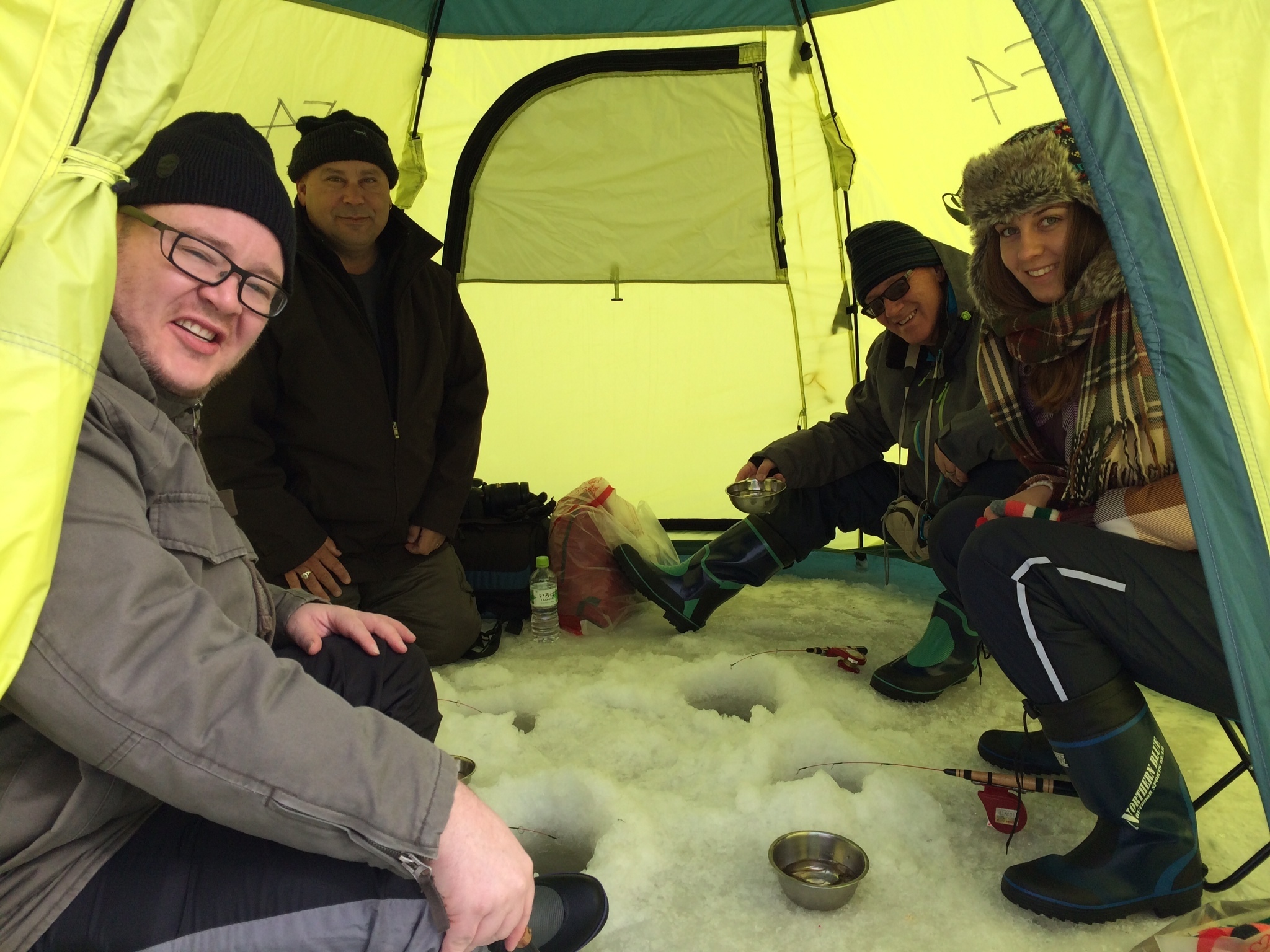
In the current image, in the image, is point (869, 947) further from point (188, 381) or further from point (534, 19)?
point (534, 19)

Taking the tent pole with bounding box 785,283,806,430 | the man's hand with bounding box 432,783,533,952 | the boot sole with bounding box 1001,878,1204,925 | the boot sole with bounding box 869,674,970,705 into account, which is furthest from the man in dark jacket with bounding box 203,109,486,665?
the boot sole with bounding box 1001,878,1204,925

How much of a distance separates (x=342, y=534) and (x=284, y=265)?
1266 mm

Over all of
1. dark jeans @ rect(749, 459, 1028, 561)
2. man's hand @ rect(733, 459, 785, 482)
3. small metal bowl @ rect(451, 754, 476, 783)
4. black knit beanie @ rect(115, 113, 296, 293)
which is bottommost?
small metal bowl @ rect(451, 754, 476, 783)

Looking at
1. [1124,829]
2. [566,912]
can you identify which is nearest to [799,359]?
[1124,829]

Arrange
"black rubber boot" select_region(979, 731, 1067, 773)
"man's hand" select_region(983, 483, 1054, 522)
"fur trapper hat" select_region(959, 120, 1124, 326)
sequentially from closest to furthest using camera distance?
1. "fur trapper hat" select_region(959, 120, 1124, 326)
2. "man's hand" select_region(983, 483, 1054, 522)
3. "black rubber boot" select_region(979, 731, 1067, 773)

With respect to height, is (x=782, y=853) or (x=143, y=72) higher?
(x=143, y=72)

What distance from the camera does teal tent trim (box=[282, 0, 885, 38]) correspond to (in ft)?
9.41

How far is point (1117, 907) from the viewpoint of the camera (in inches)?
53.6

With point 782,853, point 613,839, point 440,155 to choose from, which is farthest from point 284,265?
point 440,155

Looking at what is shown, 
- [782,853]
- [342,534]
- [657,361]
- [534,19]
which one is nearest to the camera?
[782,853]

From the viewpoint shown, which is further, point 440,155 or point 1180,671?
point 440,155

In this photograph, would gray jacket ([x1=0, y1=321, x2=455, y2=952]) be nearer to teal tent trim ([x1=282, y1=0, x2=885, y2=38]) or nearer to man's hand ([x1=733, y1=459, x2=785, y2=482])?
man's hand ([x1=733, y1=459, x2=785, y2=482])

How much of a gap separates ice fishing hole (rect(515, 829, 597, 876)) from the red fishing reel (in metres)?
0.69

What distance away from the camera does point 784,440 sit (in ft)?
8.82
